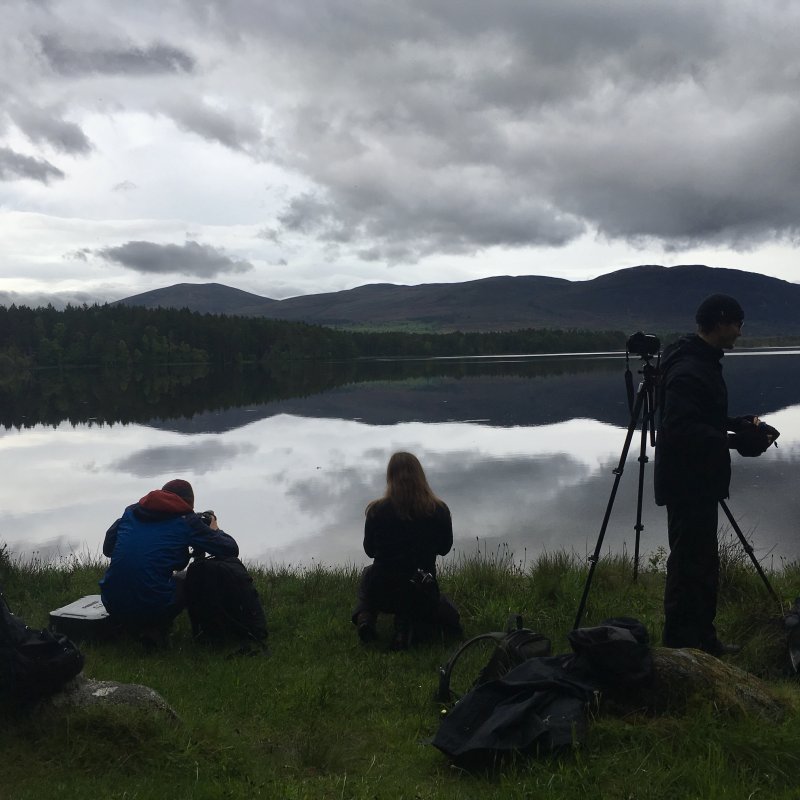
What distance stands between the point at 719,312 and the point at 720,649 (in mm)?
2253

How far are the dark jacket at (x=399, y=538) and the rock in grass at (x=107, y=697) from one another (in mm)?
2230

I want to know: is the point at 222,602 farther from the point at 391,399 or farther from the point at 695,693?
the point at 391,399

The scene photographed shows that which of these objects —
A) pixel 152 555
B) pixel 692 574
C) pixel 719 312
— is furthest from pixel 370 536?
pixel 719 312

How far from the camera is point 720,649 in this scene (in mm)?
5012

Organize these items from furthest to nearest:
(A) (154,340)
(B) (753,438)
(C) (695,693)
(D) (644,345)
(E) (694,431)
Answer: (A) (154,340)
(D) (644,345)
(B) (753,438)
(E) (694,431)
(C) (695,693)

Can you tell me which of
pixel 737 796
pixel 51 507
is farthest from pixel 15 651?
pixel 51 507

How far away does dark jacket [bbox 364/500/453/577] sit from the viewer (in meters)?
5.90

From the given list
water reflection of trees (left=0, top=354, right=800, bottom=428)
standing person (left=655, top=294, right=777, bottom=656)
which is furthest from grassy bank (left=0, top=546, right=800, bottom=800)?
water reflection of trees (left=0, top=354, right=800, bottom=428)

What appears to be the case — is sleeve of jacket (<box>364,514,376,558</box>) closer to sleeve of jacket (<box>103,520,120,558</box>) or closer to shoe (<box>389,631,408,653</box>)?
shoe (<box>389,631,408,653</box>)

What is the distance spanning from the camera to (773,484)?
1491 cm

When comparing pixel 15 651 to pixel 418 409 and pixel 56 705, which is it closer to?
pixel 56 705

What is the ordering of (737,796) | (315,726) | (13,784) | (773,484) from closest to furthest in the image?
(737,796), (13,784), (315,726), (773,484)

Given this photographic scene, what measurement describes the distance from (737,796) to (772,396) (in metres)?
34.2

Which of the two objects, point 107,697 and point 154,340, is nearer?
point 107,697
